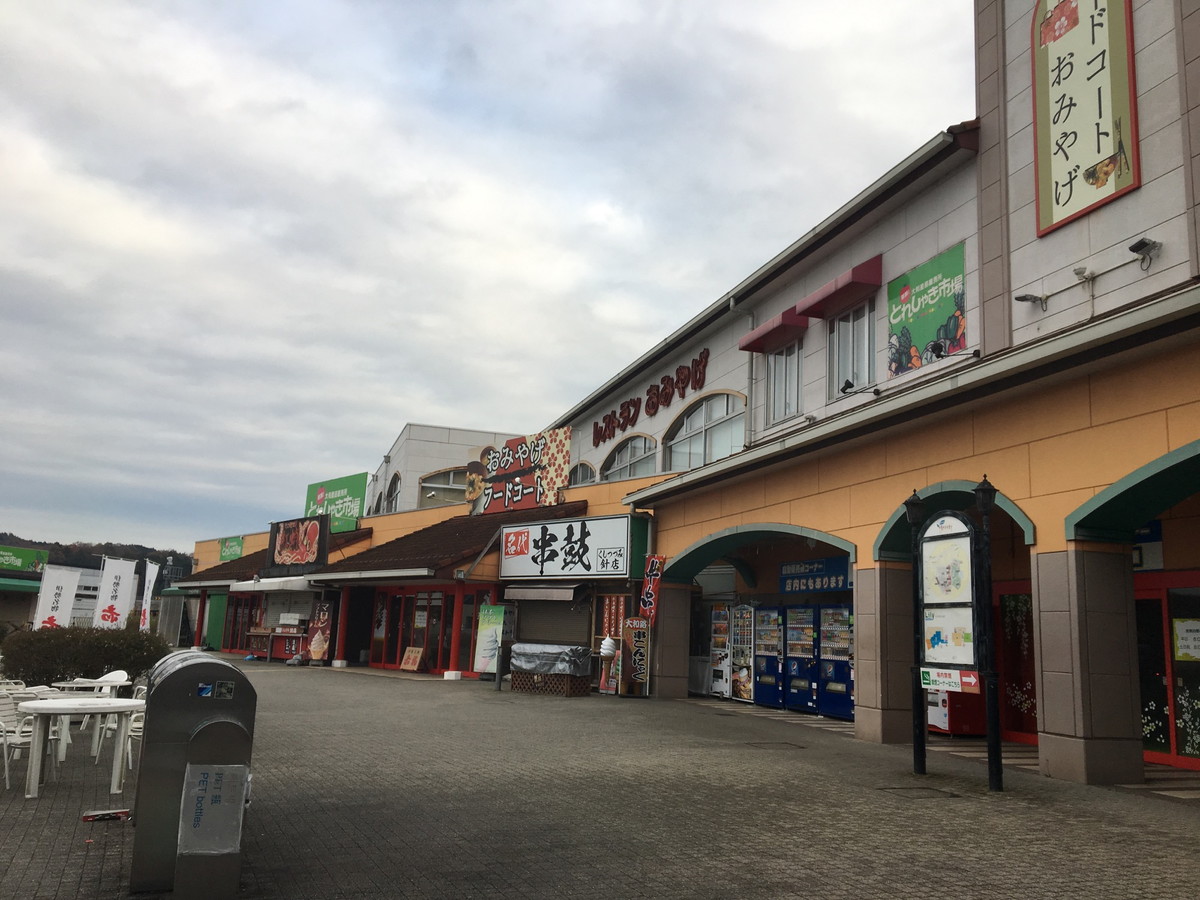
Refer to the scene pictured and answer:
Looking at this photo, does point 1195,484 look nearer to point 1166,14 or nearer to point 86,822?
point 1166,14

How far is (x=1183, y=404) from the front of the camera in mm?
8555

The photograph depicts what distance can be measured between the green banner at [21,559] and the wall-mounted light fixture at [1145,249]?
56.8 metres

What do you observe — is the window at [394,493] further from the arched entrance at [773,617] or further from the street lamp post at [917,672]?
the street lamp post at [917,672]

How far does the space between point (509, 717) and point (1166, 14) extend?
1245 centimetres

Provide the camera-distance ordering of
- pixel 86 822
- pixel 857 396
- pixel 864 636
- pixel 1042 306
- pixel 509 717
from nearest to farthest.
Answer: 1. pixel 86 822
2. pixel 1042 306
3. pixel 864 636
4. pixel 509 717
5. pixel 857 396

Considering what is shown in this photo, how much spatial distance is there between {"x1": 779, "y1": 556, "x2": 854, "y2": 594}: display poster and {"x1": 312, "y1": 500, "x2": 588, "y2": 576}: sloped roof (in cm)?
656

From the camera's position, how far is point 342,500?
118ft

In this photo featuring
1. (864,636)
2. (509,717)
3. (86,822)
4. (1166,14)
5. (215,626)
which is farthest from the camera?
(215,626)

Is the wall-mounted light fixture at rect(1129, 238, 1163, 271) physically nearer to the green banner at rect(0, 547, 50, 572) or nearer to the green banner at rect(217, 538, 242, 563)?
the green banner at rect(217, 538, 242, 563)

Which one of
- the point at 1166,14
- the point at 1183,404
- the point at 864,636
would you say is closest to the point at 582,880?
the point at 1183,404

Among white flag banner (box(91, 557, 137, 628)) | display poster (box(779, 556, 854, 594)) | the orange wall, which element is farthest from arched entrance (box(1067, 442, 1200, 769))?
white flag banner (box(91, 557, 137, 628))

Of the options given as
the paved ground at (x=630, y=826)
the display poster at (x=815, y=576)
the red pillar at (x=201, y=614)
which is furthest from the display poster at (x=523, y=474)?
the red pillar at (x=201, y=614)

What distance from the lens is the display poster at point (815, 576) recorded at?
15.8 m

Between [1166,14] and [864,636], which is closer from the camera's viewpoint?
[1166,14]
